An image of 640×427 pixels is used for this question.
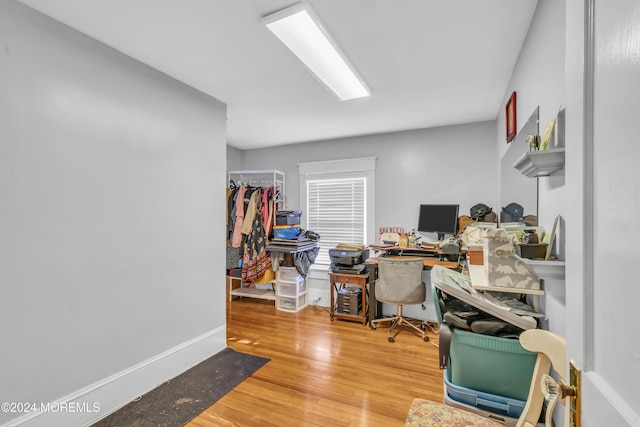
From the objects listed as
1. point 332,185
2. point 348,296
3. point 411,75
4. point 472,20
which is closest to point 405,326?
point 348,296

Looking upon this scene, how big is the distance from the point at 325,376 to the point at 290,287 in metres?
1.83

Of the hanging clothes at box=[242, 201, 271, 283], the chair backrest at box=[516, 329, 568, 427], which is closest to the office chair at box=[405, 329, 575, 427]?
the chair backrest at box=[516, 329, 568, 427]

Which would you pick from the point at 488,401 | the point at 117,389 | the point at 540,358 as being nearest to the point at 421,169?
the point at 488,401

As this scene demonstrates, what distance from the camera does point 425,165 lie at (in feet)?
12.7

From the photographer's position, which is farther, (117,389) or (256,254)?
(256,254)

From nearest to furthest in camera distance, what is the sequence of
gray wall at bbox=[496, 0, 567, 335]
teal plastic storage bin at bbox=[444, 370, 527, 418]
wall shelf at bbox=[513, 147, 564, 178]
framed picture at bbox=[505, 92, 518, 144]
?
wall shelf at bbox=[513, 147, 564, 178] → gray wall at bbox=[496, 0, 567, 335] → teal plastic storage bin at bbox=[444, 370, 527, 418] → framed picture at bbox=[505, 92, 518, 144]

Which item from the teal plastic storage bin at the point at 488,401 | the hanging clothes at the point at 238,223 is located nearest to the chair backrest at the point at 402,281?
the teal plastic storage bin at the point at 488,401

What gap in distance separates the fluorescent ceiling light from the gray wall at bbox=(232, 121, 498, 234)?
62.0 inches

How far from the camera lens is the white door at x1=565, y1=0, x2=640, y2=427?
435 millimetres

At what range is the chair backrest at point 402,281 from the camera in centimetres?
312

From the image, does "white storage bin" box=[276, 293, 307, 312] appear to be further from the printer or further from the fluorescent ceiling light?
the fluorescent ceiling light

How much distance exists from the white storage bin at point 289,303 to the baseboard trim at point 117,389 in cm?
150

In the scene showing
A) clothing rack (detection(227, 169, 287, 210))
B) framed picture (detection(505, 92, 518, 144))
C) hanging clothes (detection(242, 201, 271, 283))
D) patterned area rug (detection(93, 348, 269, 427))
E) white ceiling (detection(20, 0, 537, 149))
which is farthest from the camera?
clothing rack (detection(227, 169, 287, 210))

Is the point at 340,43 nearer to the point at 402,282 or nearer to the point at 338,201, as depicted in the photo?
the point at 402,282
